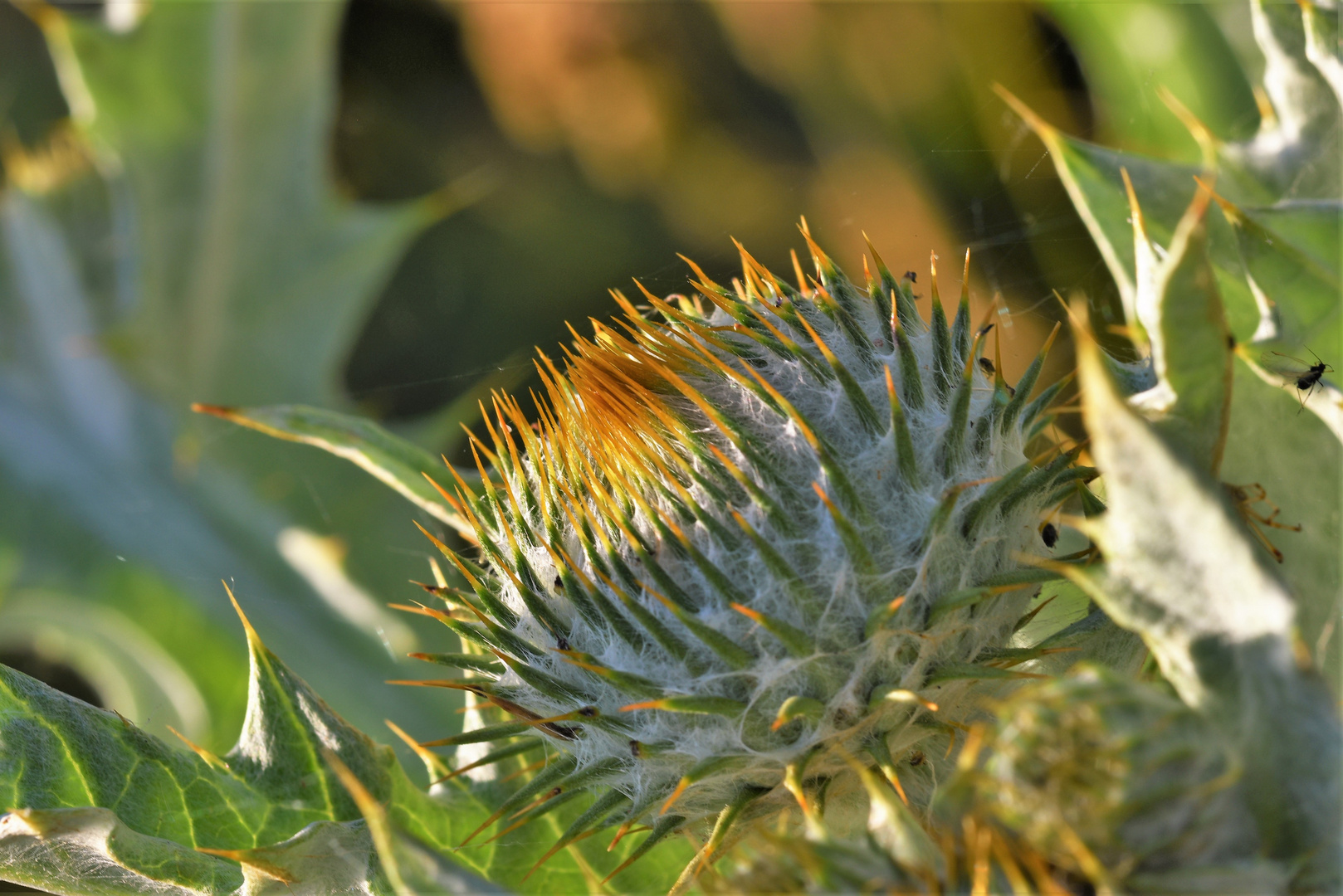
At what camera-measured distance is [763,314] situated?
197cm

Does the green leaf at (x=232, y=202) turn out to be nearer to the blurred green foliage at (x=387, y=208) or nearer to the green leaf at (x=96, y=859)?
the blurred green foliage at (x=387, y=208)

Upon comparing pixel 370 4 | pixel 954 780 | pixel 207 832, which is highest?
pixel 370 4

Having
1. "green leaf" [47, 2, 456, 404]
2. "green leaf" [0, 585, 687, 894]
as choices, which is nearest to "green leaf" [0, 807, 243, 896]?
"green leaf" [0, 585, 687, 894]

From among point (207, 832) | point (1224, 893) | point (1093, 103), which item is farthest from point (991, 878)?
point (1093, 103)

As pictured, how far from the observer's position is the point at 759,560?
1.65m

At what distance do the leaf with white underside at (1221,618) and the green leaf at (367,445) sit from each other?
5.04ft

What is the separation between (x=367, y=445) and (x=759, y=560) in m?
1.17

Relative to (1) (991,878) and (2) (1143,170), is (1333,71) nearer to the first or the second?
(2) (1143,170)

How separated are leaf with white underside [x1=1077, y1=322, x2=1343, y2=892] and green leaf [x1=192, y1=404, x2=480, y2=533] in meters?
1.54

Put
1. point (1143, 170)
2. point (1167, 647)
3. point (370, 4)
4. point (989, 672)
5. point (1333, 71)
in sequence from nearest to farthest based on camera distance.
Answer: point (1167, 647), point (989, 672), point (1333, 71), point (1143, 170), point (370, 4)

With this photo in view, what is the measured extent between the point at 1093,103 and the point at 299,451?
11.5ft

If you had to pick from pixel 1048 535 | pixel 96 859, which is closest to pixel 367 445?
pixel 96 859

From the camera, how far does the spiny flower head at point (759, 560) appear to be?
5.28 ft

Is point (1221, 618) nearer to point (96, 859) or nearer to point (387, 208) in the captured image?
point (96, 859)
